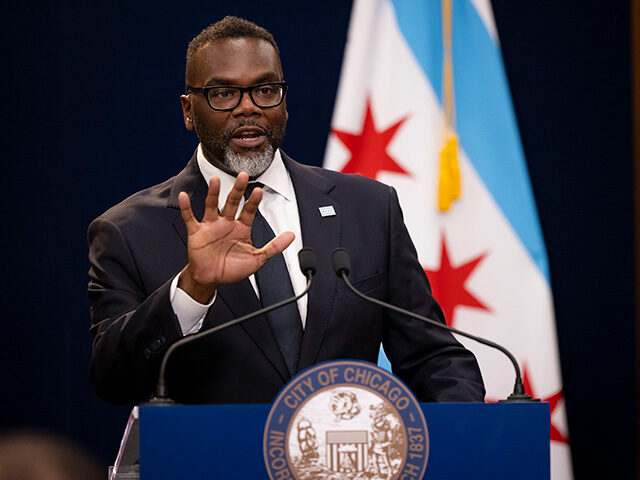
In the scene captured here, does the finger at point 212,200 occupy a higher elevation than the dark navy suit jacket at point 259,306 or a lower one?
higher

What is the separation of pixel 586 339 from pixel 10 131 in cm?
209

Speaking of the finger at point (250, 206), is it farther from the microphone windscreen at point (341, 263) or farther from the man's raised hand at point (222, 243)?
the microphone windscreen at point (341, 263)

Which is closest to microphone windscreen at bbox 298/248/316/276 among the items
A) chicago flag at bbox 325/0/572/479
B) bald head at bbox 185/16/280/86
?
bald head at bbox 185/16/280/86

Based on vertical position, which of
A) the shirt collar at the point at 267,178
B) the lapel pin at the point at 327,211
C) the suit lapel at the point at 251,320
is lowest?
the suit lapel at the point at 251,320

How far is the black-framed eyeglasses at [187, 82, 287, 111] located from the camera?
1828mm

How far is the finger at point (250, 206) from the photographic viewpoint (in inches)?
53.8

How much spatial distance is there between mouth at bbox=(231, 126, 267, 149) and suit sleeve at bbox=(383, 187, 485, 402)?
0.34 meters

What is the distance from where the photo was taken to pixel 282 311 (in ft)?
5.62

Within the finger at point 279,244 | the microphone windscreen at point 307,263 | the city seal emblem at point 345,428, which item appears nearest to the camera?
the city seal emblem at point 345,428

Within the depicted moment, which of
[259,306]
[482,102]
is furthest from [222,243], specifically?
[482,102]

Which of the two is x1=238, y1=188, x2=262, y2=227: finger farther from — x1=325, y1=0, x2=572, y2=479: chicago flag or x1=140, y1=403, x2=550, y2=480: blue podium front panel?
x1=325, y1=0, x2=572, y2=479: chicago flag

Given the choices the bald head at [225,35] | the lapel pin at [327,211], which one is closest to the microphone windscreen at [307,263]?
the lapel pin at [327,211]

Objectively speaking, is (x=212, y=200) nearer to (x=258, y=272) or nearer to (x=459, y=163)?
(x=258, y=272)

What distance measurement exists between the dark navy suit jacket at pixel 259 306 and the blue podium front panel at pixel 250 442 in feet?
1.23
